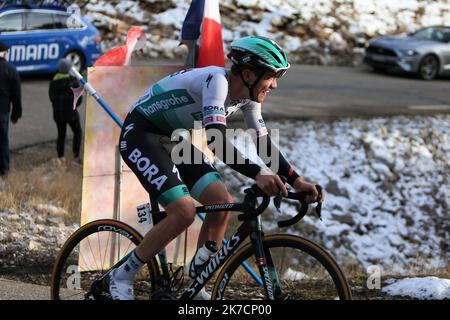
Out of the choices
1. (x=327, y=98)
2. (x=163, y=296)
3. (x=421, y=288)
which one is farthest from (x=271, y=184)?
(x=327, y=98)

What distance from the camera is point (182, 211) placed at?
434 centimetres

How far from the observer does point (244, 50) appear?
172 inches

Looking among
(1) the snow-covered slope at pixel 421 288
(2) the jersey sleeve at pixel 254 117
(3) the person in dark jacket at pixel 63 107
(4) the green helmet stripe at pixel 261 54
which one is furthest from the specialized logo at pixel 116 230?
(3) the person in dark jacket at pixel 63 107

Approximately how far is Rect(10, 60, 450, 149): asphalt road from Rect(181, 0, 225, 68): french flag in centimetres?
568

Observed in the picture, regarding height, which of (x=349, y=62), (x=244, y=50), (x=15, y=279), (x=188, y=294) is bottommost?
(x=349, y=62)

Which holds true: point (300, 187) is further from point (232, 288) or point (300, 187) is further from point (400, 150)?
point (400, 150)

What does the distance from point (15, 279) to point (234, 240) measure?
236 centimetres

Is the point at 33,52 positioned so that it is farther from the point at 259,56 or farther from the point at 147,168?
the point at 259,56

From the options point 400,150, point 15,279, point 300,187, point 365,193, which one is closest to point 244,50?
point 300,187

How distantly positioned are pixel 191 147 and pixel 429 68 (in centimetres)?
1534

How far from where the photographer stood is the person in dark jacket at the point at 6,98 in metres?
9.91

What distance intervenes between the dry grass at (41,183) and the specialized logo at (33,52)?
409cm
